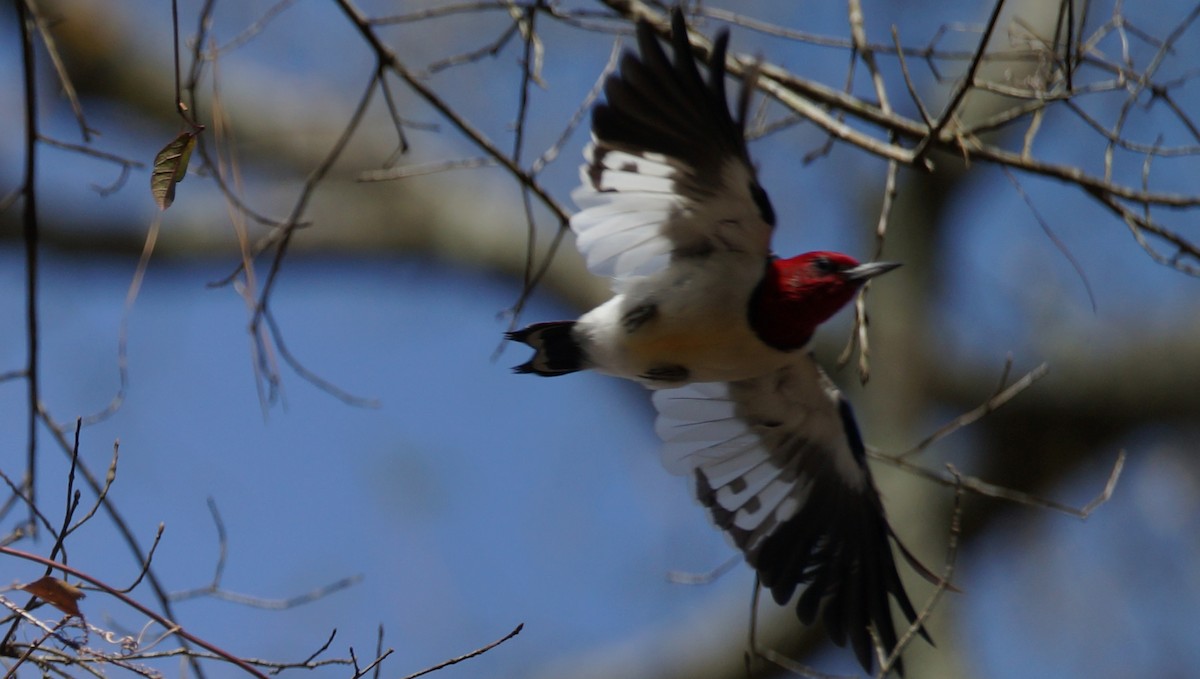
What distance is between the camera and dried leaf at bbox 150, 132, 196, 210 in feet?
4.42

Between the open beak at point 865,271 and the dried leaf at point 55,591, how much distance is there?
141cm

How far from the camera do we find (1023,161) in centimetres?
183

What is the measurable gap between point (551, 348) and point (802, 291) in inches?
18.8

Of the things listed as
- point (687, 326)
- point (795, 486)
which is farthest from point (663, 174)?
point (795, 486)

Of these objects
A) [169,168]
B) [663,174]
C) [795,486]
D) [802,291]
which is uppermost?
[169,168]

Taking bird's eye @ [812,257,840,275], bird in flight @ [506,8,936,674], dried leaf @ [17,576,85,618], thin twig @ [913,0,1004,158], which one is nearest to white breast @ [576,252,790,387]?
bird in flight @ [506,8,936,674]

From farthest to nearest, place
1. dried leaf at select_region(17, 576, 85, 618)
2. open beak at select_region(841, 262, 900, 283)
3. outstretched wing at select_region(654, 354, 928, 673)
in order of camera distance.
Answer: outstretched wing at select_region(654, 354, 928, 673), open beak at select_region(841, 262, 900, 283), dried leaf at select_region(17, 576, 85, 618)

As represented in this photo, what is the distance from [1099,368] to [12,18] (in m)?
5.17

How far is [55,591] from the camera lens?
3.69 ft

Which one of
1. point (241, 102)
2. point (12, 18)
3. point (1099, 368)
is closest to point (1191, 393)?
point (1099, 368)

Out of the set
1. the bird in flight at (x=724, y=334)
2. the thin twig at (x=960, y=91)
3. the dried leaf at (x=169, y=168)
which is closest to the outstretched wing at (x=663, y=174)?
the bird in flight at (x=724, y=334)

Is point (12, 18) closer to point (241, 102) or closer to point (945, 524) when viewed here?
point (241, 102)

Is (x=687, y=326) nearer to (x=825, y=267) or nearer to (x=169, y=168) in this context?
(x=825, y=267)

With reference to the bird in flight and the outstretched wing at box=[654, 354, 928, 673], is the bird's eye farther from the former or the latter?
the outstretched wing at box=[654, 354, 928, 673]
